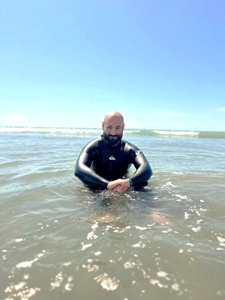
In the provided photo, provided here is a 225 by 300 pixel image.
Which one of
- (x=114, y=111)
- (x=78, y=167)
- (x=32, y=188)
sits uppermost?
(x=114, y=111)

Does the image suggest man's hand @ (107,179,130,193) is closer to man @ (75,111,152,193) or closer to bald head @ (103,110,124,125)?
man @ (75,111,152,193)

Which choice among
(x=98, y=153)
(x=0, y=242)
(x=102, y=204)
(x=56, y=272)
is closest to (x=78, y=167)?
(x=98, y=153)

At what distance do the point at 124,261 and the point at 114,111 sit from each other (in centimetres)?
318

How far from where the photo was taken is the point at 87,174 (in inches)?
155

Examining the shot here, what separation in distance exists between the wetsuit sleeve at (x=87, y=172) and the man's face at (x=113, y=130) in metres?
0.48

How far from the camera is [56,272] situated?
1815 millimetres

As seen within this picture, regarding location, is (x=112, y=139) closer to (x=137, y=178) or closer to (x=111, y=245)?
(x=137, y=178)

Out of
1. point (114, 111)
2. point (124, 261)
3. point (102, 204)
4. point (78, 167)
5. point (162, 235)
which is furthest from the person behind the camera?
point (114, 111)

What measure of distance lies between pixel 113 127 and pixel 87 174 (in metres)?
1.21

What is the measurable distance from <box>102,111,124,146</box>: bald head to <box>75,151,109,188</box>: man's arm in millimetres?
632

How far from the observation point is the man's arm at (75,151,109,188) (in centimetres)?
382

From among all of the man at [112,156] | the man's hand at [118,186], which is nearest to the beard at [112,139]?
the man at [112,156]

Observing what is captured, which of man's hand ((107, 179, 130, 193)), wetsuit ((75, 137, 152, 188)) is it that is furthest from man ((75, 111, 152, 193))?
man's hand ((107, 179, 130, 193))

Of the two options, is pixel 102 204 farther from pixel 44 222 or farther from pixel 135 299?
pixel 135 299
